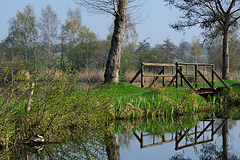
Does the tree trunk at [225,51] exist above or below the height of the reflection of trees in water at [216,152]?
above

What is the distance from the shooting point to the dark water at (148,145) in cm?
529

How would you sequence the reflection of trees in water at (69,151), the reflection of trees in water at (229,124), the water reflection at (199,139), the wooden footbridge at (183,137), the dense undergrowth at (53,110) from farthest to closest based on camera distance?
the reflection of trees in water at (229,124), the wooden footbridge at (183,137), the dense undergrowth at (53,110), the water reflection at (199,139), the reflection of trees in water at (69,151)

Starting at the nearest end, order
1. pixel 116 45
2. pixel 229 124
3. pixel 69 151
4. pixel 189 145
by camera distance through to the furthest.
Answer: pixel 69 151 < pixel 189 145 < pixel 229 124 < pixel 116 45

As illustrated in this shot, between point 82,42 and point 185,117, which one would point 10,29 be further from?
point 185,117

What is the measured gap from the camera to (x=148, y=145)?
628 cm

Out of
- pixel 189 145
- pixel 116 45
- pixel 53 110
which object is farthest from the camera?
pixel 116 45

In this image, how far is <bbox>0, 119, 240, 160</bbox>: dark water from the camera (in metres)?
5.29

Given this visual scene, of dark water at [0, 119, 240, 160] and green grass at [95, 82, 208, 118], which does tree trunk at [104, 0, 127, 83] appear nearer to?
green grass at [95, 82, 208, 118]

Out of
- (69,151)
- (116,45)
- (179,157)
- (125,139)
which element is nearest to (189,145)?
(179,157)

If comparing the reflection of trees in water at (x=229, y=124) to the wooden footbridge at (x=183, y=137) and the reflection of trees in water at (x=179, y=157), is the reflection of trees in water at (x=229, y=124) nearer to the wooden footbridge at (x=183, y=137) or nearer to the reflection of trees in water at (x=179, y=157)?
the wooden footbridge at (x=183, y=137)

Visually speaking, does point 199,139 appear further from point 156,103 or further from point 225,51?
point 225,51

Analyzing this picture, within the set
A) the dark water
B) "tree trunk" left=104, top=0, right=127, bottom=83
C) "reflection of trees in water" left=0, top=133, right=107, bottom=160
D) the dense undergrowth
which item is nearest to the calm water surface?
the dark water

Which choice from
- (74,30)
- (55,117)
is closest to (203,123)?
(55,117)

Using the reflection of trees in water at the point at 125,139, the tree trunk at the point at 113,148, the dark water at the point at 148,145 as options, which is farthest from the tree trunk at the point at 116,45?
the tree trunk at the point at 113,148
